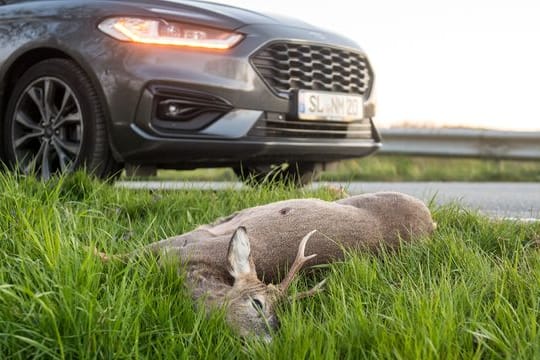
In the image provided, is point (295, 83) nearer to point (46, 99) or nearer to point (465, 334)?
point (46, 99)

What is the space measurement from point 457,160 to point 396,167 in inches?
31.1

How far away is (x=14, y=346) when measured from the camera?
5.53 feet

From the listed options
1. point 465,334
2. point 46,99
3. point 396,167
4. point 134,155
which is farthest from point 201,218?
point 396,167

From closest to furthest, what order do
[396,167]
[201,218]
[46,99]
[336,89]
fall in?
[201,218]
[46,99]
[336,89]
[396,167]

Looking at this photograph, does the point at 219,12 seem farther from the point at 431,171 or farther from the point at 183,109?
the point at 431,171

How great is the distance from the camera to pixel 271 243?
2.30 m

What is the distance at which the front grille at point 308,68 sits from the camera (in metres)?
4.59

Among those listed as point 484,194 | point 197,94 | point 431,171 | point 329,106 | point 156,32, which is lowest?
point 431,171

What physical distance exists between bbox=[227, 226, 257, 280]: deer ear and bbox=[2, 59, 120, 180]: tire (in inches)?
91.4

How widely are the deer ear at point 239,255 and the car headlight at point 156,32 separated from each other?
8.18 feet

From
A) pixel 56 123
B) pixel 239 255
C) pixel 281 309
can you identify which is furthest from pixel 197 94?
pixel 281 309

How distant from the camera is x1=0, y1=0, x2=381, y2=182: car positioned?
4.25 meters

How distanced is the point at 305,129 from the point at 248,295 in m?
2.83

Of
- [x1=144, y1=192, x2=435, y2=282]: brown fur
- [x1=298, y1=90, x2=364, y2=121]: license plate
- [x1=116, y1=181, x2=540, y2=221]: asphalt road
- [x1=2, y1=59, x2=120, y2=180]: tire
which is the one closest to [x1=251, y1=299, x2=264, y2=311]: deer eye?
[x1=144, y1=192, x2=435, y2=282]: brown fur
